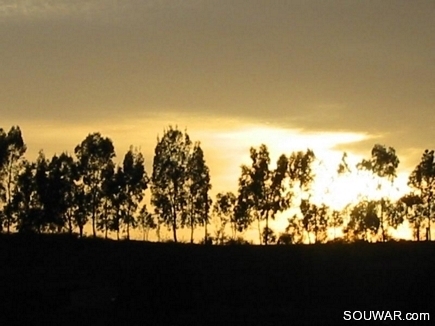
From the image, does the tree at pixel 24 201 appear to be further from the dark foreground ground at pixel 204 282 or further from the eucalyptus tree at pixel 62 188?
the dark foreground ground at pixel 204 282

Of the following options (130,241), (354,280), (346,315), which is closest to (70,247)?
(130,241)

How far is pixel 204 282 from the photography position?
2699 inches

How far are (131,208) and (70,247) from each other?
28.3 metres

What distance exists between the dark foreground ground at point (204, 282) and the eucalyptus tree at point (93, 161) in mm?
23940

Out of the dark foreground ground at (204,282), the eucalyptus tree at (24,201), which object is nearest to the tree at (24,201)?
the eucalyptus tree at (24,201)

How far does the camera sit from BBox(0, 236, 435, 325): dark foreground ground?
185ft

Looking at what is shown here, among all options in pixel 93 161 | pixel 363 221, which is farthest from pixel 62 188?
pixel 363 221

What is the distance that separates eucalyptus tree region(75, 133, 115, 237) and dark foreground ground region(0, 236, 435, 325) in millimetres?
23940

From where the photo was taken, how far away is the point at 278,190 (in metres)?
108

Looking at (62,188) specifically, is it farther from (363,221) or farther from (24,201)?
(363,221)

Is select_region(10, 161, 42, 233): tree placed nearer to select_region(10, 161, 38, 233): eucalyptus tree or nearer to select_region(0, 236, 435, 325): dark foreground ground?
select_region(10, 161, 38, 233): eucalyptus tree

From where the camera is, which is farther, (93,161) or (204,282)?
(93,161)

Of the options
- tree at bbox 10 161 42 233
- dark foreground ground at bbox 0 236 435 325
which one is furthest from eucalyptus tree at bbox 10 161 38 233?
dark foreground ground at bbox 0 236 435 325

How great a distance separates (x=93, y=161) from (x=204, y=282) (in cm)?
4094
